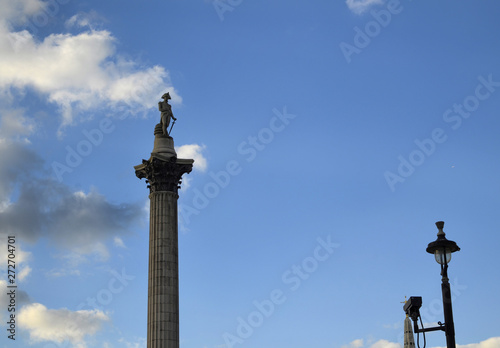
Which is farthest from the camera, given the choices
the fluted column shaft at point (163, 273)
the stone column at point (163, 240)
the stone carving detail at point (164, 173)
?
the stone carving detail at point (164, 173)

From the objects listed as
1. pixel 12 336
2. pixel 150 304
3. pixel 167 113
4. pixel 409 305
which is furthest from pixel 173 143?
pixel 409 305

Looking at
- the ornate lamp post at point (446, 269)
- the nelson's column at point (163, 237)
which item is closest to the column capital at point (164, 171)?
the nelson's column at point (163, 237)

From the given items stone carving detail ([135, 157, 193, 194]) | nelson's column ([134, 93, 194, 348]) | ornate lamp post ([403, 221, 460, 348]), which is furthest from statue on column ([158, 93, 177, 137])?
ornate lamp post ([403, 221, 460, 348])

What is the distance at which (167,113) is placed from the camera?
52688mm

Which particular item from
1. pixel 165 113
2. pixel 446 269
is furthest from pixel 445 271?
pixel 165 113

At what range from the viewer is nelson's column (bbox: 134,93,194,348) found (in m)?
46.3

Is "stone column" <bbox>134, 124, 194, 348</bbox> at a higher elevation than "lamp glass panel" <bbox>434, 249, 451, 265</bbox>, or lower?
higher

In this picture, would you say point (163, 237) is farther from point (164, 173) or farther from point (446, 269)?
point (446, 269)

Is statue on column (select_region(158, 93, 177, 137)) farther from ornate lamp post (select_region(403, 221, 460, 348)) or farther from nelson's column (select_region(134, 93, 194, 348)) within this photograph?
ornate lamp post (select_region(403, 221, 460, 348))

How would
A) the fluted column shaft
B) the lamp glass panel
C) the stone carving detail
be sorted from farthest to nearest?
the stone carving detail < the fluted column shaft < the lamp glass panel

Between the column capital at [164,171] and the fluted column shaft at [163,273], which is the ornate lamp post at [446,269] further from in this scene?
the column capital at [164,171]

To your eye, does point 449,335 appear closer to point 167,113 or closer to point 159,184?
point 159,184

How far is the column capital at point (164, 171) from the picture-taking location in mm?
49594

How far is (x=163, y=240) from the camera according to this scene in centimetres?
4816
